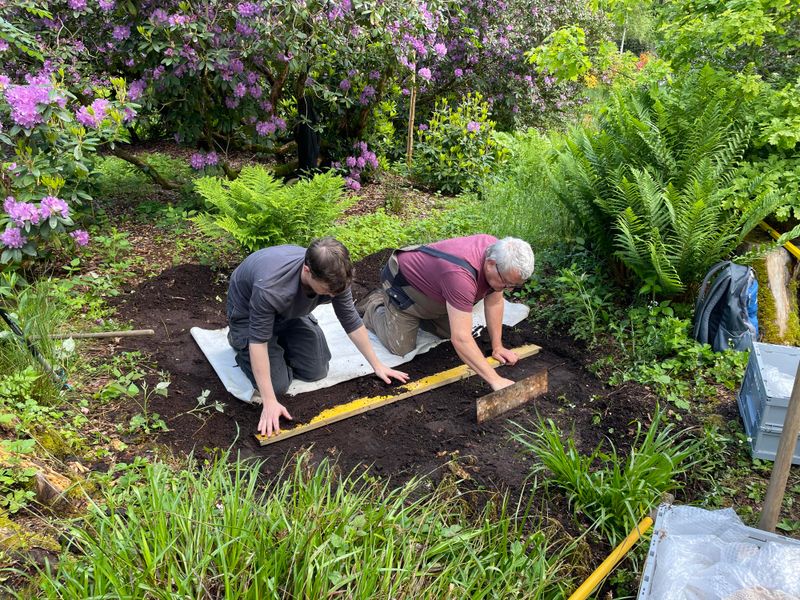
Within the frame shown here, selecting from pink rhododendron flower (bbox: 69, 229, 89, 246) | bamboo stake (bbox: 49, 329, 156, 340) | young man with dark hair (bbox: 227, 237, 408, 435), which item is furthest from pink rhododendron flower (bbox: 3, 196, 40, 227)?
young man with dark hair (bbox: 227, 237, 408, 435)

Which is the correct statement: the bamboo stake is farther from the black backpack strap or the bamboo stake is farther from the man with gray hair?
the black backpack strap

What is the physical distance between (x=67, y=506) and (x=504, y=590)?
1.77 meters

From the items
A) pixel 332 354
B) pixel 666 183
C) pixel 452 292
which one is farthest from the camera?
pixel 666 183

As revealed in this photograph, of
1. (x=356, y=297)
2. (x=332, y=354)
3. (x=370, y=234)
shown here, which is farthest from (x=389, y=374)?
(x=370, y=234)

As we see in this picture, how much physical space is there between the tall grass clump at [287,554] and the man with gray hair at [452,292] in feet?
4.18

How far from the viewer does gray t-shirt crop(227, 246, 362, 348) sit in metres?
3.03

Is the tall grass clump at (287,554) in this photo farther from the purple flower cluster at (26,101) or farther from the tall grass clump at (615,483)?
the purple flower cluster at (26,101)

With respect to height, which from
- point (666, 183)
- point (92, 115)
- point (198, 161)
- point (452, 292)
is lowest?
point (452, 292)

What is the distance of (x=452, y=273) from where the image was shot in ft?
11.4

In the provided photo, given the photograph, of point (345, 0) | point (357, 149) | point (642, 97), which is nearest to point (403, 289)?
point (642, 97)

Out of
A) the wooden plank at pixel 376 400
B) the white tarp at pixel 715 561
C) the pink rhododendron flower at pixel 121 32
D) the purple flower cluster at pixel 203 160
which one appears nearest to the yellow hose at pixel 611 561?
the white tarp at pixel 715 561

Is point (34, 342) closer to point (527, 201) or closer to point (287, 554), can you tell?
point (287, 554)

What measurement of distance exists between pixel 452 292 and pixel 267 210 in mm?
2006

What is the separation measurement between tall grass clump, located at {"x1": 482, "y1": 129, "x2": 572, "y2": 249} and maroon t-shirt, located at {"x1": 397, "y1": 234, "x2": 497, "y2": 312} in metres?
1.65
